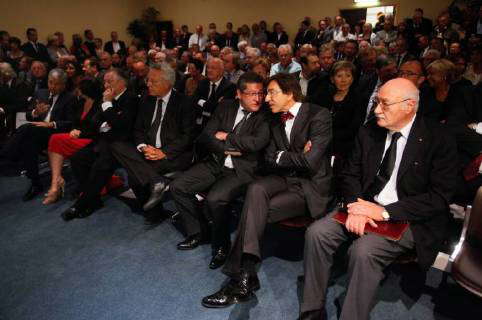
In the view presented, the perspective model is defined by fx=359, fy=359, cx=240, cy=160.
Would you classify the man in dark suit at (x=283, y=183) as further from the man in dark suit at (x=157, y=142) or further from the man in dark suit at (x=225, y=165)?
the man in dark suit at (x=157, y=142)

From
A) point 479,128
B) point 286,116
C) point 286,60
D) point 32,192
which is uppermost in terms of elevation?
point 286,60

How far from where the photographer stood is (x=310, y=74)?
431 cm

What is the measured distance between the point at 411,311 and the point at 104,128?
9.93 feet

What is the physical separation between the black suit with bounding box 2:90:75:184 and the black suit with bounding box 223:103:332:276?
265 cm

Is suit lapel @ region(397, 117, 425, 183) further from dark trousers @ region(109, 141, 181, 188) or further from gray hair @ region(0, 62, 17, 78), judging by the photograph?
gray hair @ region(0, 62, 17, 78)

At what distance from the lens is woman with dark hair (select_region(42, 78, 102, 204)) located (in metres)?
3.68

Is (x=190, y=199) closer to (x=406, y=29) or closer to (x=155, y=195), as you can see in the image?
(x=155, y=195)

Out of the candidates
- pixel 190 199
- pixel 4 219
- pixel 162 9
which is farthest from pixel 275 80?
pixel 162 9

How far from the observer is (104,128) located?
3574 mm

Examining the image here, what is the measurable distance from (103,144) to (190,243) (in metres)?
1.29

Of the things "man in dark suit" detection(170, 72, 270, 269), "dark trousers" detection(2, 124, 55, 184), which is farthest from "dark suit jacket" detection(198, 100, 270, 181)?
"dark trousers" detection(2, 124, 55, 184)

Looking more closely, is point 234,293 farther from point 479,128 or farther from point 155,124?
point 479,128

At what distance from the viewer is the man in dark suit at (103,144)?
11.0ft

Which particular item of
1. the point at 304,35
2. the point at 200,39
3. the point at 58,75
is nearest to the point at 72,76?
the point at 58,75
